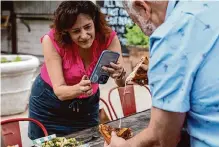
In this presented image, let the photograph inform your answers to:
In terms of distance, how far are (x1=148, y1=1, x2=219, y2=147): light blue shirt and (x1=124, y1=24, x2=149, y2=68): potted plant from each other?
6359 mm

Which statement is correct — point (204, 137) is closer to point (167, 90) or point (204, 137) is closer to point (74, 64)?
point (167, 90)

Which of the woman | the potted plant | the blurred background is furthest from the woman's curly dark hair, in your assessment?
the potted plant

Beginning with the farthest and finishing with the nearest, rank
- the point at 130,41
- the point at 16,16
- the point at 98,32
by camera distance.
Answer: the point at 16,16 < the point at 130,41 < the point at 98,32

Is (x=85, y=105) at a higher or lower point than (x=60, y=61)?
lower

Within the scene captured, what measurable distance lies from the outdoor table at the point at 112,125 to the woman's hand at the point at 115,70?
1.04 feet

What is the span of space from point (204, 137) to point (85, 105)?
1590 mm

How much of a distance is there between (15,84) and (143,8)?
4322 mm

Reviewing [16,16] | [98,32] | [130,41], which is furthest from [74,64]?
[16,16]

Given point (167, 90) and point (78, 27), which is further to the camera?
point (78, 27)

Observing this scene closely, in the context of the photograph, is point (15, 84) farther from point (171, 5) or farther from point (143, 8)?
point (171, 5)

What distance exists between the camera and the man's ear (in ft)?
4.18

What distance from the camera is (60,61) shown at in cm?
258

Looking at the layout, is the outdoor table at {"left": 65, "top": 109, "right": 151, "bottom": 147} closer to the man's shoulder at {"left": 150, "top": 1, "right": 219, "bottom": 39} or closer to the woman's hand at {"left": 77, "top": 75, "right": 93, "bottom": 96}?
the woman's hand at {"left": 77, "top": 75, "right": 93, "bottom": 96}

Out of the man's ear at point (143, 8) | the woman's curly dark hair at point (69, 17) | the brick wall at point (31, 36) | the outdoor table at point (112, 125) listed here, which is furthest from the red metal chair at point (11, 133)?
the brick wall at point (31, 36)
